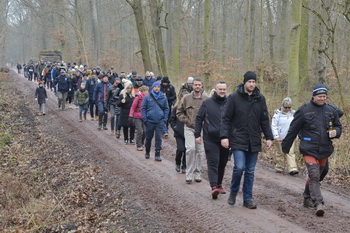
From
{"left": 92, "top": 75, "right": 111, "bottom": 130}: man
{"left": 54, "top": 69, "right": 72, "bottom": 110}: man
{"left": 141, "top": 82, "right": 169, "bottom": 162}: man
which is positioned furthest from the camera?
{"left": 54, "top": 69, "right": 72, "bottom": 110}: man

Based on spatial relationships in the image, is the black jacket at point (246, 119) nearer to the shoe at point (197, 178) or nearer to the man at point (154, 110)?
the shoe at point (197, 178)

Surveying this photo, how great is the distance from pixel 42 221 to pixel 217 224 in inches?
132

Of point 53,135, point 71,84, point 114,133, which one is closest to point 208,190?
point 114,133

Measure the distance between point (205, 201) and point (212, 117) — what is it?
1533 mm

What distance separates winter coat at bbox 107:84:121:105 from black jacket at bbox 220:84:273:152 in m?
7.85

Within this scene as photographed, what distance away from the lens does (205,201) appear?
6805 millimetres

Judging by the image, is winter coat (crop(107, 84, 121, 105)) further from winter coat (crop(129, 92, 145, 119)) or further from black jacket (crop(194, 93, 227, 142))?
black jacket (crop(194, 93, 227, 142))

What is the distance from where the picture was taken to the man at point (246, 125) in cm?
599

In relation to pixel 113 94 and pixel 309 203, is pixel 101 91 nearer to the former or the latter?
pixel 113 94

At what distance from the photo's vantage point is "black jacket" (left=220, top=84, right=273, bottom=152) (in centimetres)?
600

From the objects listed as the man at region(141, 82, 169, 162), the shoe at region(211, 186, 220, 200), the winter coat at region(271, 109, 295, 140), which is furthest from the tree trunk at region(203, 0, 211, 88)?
the shoe at region(211, 186, 220, 200)

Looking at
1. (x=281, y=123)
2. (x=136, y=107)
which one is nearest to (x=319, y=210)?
(x=281, y=123)

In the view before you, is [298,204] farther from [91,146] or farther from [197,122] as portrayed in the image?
[91,146]

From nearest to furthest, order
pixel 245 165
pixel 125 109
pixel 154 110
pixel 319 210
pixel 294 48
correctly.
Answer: pixel 319 210
pixel 245 165
pixel 154 110
pixel 294 48
pixel 125 109
